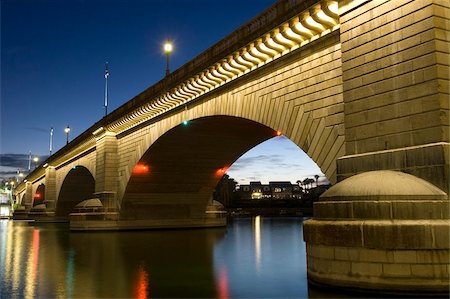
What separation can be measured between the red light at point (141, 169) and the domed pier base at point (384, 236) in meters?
23.3

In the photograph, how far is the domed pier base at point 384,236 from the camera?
906cm

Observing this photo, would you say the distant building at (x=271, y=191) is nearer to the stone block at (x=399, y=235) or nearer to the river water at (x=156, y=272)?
the river water at (x=156, y=272)

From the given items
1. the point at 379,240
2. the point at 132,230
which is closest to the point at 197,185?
the point at 132,230

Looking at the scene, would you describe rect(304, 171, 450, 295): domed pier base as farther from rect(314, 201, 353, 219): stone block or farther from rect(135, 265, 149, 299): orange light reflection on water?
rect(135, 265, 149, 299): orange light reflection on water

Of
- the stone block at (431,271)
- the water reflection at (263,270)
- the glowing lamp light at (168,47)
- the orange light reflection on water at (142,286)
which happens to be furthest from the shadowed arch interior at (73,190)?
the stone block at (431,271)

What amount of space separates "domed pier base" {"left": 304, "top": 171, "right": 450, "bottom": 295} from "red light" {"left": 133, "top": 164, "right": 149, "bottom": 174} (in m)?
23.3

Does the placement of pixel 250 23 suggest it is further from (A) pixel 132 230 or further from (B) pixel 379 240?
(A) pixel 132 230

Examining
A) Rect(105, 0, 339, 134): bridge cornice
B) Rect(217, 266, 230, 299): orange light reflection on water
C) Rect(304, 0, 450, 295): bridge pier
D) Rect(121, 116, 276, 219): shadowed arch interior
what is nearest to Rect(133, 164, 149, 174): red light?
Rect(121, 116, 276, 219): shadowed arch interior

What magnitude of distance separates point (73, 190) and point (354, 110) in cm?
5576

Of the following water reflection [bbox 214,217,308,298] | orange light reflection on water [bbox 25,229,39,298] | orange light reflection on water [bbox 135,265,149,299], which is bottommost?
water reflection [bbox 214,217,308,298]

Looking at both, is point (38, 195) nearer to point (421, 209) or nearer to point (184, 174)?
point (184, 174)

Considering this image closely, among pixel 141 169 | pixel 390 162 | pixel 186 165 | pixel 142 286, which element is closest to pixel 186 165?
pixel 186 165

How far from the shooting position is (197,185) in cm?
3750

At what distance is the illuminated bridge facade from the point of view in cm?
944
